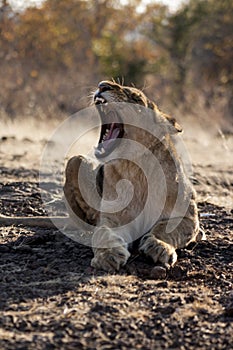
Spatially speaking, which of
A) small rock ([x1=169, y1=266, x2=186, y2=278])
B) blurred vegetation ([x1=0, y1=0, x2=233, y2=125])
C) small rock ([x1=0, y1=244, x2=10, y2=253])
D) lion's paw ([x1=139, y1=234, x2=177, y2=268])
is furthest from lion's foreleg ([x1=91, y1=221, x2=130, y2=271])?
blurred vegetation ([x1=0, y1=0, x2=233, y2=125])

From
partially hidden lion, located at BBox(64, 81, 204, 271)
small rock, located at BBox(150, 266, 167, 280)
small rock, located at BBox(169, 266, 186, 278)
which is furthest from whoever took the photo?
partially hidden lion, located at BBox(64, 81, 204, 271)

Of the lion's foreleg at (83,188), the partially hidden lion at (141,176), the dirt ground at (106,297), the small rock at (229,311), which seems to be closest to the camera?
the dirt ground at (106,297)

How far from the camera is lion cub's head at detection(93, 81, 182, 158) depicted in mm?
4688

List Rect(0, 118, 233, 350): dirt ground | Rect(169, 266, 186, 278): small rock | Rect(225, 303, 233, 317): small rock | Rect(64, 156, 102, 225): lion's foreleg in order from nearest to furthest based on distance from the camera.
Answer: Rect(0, 118, 233, 350): dirt ground < Rect(225, 303, 233, 317): small rock < Rect(169, 266, 186, 278): small rock < Rect(64, 156, 102, 225): lion's foreleg

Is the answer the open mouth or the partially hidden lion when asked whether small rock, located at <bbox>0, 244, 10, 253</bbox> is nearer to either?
the partially hidden lion

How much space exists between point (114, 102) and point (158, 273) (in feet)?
4.31

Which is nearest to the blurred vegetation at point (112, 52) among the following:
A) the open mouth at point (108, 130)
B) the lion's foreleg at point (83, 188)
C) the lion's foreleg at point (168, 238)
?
the lion's foreleg at point (83, 188)

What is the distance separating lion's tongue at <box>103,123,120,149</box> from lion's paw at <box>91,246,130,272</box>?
0.85 m

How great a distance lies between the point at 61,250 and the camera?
4.63 meters

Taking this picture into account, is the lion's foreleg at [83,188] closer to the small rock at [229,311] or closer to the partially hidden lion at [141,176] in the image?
the partially hidden lion at [141,176]

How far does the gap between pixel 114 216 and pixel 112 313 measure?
4.46 feet

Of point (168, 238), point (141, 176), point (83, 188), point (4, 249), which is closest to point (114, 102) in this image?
point (141, 176)

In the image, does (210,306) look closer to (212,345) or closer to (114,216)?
(212,345)

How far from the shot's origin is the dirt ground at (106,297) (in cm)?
308
